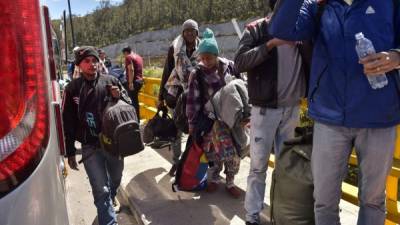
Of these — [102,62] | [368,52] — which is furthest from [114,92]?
[102,62]

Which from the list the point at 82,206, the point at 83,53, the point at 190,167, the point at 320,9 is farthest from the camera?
→ the point at 82,206

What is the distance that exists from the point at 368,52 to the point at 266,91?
3.42ft

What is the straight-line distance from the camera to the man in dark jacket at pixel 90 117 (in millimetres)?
3332

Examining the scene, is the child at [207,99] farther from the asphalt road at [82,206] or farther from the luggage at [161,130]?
the asphalt road at [82,206]

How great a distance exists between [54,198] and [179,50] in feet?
10.9

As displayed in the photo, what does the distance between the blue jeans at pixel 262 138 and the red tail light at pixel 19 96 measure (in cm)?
206

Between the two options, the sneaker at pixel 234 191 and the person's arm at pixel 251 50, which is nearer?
the person's arm at pixel 251 50

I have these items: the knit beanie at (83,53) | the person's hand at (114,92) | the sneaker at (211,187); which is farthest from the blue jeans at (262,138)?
the knit beanie at (83,53)

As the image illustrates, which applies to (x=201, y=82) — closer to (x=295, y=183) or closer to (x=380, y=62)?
(x=295, y=183)

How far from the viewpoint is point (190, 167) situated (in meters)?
3.90

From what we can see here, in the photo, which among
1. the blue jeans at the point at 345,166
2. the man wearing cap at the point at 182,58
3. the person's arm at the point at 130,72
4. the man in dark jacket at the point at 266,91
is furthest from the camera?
the person's arm at the point at 130,72

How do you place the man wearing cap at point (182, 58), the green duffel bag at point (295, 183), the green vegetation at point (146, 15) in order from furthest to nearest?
1. the green vegetation at point (146, 15)
2. the man wearing cap at point (182, 58)
3. the green duffel bag at point (295, 183)

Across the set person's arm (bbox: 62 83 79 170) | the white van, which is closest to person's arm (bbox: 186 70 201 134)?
person's arm (bbox: 62 83 79 170)

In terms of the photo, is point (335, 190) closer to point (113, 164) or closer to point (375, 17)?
point (375, 17)
